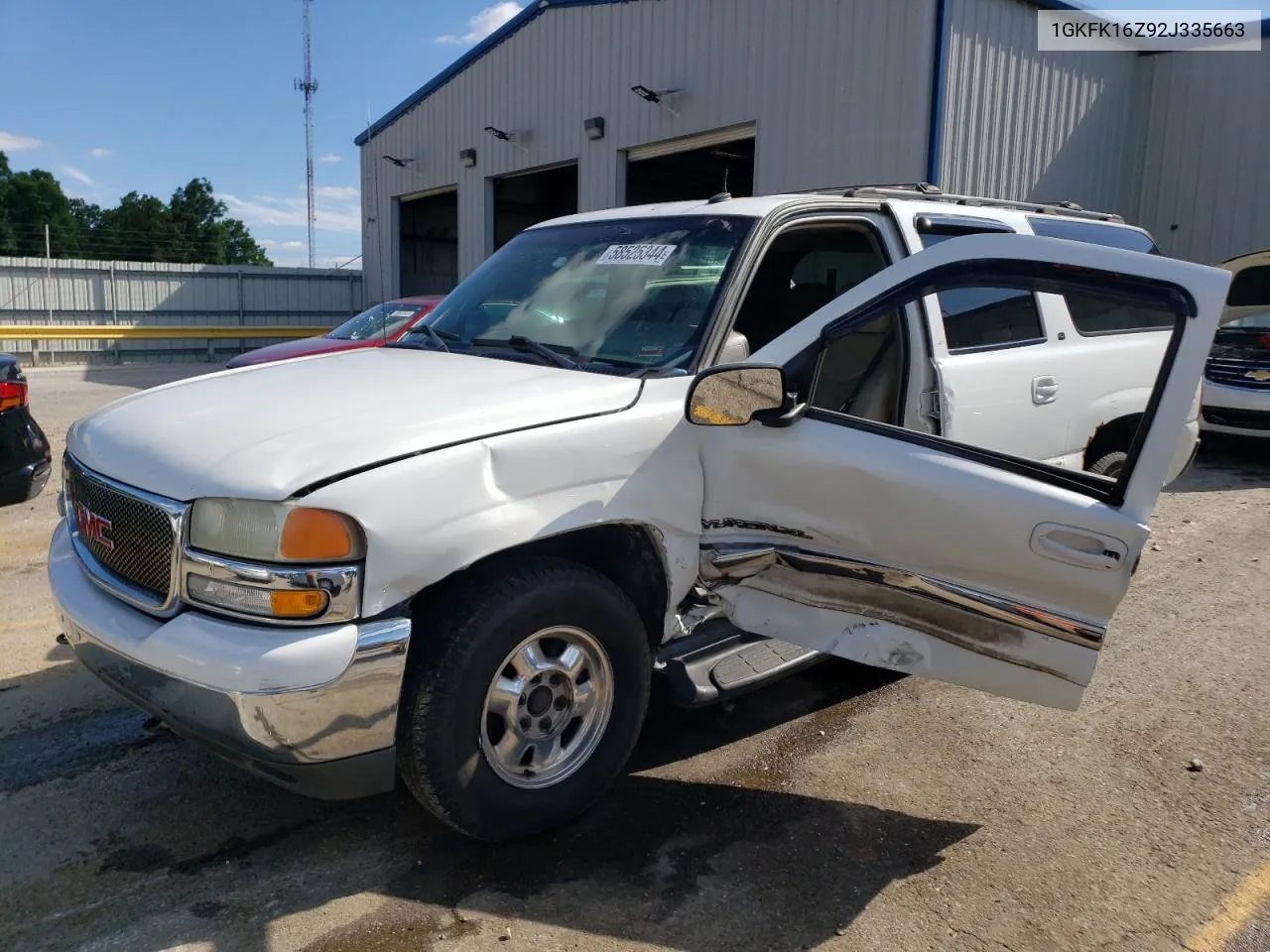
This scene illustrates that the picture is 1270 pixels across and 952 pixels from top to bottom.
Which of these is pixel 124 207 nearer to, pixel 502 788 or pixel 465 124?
pixel 465 124

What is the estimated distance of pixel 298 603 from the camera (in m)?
2.53

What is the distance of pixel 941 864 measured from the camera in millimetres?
3057

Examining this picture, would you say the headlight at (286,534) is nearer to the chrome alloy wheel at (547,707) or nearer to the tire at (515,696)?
the tire at (515,696)

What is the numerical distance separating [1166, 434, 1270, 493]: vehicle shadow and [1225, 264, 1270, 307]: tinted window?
1520 mm

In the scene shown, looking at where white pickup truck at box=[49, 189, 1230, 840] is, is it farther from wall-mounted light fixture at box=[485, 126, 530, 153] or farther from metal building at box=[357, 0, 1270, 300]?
wall-mounted light fixture at box=[485, 126, 530, 153]

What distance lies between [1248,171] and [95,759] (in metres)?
15.6

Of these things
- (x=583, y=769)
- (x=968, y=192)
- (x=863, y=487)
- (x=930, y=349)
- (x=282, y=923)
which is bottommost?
(x=282, y=923)

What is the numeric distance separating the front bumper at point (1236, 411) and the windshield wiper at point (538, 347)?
334 inches

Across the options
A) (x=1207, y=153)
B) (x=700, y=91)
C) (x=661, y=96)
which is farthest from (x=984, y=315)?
(x=1207, y=153)

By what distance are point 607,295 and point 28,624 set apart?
3.57m

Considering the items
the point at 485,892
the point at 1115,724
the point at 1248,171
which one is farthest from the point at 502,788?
the point at 1248,171

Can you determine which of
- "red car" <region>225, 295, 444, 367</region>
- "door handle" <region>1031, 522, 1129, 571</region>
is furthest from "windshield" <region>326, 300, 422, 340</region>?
"door handle" <region>1031, 522, 1129, 571</region>

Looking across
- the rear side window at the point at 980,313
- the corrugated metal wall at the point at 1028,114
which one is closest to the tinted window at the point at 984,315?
the rear side window at the point at 980,313

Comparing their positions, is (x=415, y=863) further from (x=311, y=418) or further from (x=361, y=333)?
(x=361, y=333)
